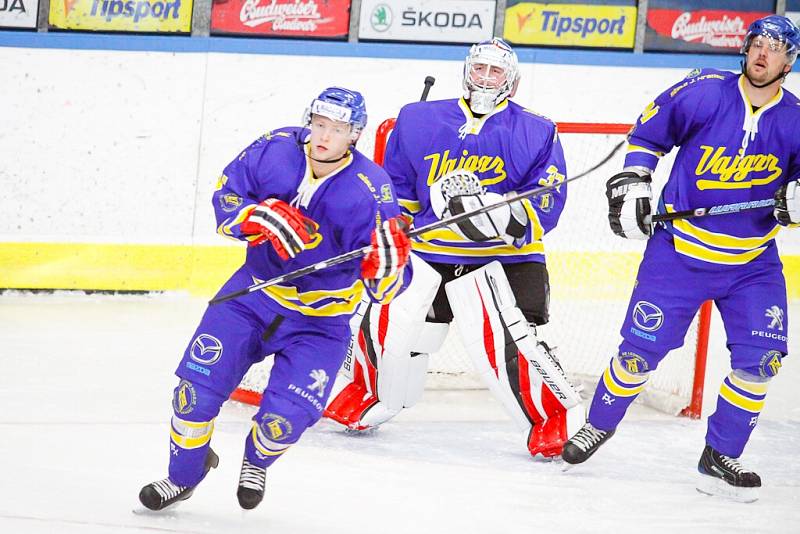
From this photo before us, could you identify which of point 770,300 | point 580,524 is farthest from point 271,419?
point 770,300

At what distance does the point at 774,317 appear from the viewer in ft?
11.7

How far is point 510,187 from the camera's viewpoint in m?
3.89

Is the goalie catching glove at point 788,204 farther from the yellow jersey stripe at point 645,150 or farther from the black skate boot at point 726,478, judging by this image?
the black skate boot at point 726,478

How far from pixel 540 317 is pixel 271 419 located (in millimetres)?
1212

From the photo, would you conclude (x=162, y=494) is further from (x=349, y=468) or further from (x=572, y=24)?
(x=572, y=24)

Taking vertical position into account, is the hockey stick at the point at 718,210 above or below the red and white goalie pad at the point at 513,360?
above

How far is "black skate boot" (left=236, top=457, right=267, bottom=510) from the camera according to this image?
9.99 feet

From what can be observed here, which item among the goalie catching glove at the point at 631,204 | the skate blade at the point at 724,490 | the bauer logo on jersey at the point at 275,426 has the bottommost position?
the skate blade at the point at 724,490

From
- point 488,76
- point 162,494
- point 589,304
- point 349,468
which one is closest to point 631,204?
point 488,76

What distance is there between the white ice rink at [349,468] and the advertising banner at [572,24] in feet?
6.13

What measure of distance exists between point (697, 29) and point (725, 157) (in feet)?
8.66

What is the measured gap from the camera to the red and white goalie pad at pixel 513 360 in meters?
3.88

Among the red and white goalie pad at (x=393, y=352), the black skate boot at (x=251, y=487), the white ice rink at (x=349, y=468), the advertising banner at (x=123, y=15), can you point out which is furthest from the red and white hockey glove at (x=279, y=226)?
the advertising banner at (x=123, y=15)

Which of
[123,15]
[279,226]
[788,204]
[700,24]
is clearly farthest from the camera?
[700,24]
